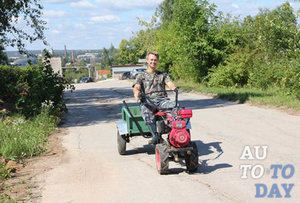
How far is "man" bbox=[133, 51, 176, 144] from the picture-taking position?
22.4 ft

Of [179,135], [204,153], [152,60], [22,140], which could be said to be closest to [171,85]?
[152,60]

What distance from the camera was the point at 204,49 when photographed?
24.2 m

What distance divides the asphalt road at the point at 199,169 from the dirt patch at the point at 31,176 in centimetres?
15

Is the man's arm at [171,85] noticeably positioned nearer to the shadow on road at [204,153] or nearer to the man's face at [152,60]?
the man's face at [152,60]

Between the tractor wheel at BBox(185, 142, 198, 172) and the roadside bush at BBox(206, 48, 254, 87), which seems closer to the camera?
the tractor wheel at BBox(185, 142, 198, 172)

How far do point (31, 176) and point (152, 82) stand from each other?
8.56 ft

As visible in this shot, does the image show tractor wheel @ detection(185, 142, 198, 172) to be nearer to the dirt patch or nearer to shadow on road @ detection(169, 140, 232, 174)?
shadow on road @ detection(169, 140, 232, 174)

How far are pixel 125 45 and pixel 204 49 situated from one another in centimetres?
6646

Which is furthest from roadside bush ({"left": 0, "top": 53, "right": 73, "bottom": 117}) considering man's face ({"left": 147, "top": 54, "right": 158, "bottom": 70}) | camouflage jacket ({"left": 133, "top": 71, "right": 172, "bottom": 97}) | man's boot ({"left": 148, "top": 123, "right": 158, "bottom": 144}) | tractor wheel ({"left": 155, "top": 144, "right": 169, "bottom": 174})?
tractor wheel ({"left": 155, "top": 144, "right": 169, "bottom": 174})

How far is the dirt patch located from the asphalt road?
0.15 m

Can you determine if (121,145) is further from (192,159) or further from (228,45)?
(228,45)

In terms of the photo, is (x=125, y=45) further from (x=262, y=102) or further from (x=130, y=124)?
(x=130, y=124)

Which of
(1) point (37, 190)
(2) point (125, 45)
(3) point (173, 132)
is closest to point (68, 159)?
(1) point (37, 190)

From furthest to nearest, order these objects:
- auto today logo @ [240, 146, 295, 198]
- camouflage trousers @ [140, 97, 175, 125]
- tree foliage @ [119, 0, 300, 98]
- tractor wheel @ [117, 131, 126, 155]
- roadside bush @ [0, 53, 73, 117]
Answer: tree foliage @ [119, 0, 300, 98]
roadside bush @ [0, 53, 73, 117]
tractor wheel @ [117, 131, 126, 155]
camouflage trousers @ [140, 97, 175, 125]
auto today logo @ [240, 146, 295, 198]
